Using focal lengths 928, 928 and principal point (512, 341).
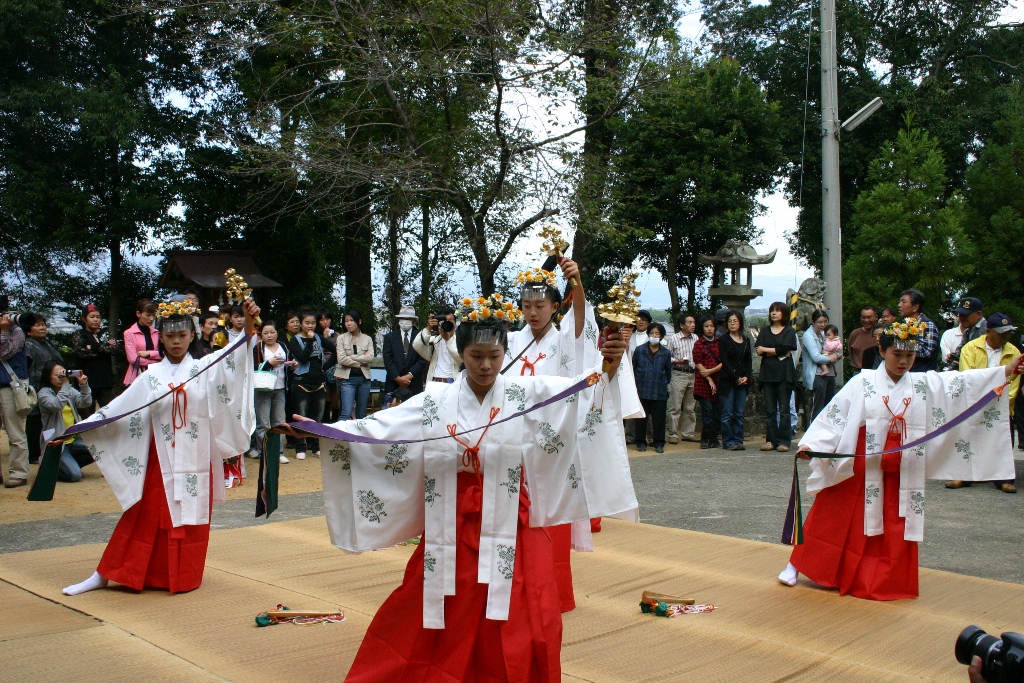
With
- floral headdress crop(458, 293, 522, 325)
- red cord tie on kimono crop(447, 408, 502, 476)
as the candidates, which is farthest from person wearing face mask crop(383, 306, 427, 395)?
red cord tie on kimono crop(447, 408, 502, 476)

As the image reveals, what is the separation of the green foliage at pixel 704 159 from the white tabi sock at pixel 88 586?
494 inches

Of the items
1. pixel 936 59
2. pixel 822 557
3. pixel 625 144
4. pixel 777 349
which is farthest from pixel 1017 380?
pixel 936 59

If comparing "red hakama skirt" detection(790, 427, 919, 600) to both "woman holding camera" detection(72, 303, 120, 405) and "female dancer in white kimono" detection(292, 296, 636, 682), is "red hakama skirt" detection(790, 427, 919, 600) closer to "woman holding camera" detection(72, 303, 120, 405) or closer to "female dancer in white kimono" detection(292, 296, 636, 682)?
"female dancer in white kimono" detection(292, 296, 636, 682)

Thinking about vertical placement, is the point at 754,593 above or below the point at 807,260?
below

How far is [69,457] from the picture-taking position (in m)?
8.10

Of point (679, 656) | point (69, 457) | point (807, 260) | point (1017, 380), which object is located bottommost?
point (679, 656)

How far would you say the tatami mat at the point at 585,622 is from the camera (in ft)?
12.3

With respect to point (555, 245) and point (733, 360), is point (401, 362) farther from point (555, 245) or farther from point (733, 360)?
point (555, 245)

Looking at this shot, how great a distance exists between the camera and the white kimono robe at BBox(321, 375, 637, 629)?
129 inches

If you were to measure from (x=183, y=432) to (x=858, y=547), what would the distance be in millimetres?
3623

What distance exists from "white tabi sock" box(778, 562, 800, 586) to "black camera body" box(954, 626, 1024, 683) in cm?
341

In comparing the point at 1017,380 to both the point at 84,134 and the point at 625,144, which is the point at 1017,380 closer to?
the point at 625,144

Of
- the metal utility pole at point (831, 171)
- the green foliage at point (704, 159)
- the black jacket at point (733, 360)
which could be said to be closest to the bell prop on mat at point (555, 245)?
the black jacket at point (733, 360)

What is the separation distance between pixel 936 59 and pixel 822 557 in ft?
68.1
